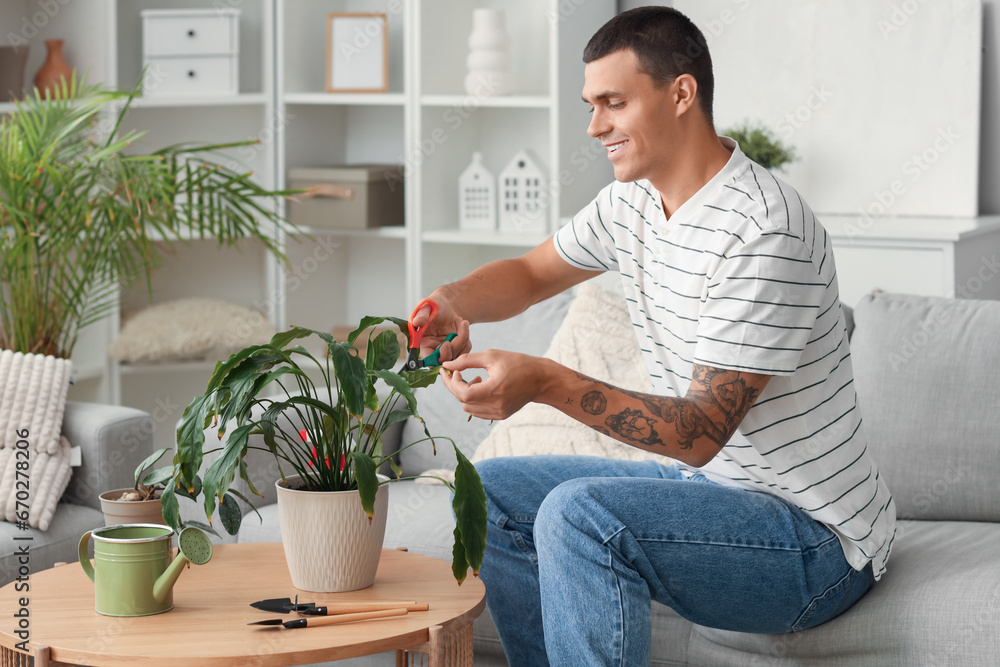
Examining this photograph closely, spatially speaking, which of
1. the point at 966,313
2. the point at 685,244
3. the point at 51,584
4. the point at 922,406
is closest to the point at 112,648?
the point at 51,584

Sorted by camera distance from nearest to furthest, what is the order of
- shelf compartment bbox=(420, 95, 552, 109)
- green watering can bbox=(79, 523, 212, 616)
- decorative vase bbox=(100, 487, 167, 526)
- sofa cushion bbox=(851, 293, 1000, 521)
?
green watering can bbox=(79, 523, 212, 616) → decorative vase bbox=(100, 487, 167, 526) → sofa cushion bbox=(851, 293, 1000, 521) → shelf compartment bbox=(420, 95, 552, 109)

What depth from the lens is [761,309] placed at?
1.35 meters

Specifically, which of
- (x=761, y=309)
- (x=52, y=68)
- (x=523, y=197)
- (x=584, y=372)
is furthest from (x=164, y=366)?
(x=761, y=309)

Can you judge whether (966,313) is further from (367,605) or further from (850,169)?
(367,605)

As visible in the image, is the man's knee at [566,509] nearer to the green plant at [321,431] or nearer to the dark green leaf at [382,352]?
the green plant at [321,431]

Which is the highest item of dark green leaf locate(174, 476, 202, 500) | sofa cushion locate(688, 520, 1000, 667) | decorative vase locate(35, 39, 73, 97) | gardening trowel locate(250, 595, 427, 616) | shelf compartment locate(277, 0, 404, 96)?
shelf compartment locate(277, 0, 404, 96)

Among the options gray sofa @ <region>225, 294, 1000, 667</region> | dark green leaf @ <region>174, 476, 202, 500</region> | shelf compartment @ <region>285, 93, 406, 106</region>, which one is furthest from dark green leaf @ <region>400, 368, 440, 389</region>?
shelf compartment @ <region>285, 93, 406, 106</region>

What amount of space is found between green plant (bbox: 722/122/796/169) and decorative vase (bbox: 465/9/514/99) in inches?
26.4

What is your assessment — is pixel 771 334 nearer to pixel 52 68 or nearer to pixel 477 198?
pixel 477 198

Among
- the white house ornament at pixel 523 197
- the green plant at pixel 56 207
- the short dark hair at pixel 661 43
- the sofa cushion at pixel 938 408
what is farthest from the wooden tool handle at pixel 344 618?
the white house ornament at pixel 523 197

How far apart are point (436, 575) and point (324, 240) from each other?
213 centimetres

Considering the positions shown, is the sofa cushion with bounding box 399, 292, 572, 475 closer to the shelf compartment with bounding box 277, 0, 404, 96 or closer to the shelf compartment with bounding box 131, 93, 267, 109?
the shelf compartment with bounding box 277, 0, 404, 96

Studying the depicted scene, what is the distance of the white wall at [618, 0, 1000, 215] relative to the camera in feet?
8.55

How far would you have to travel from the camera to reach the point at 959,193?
8.72 feet
